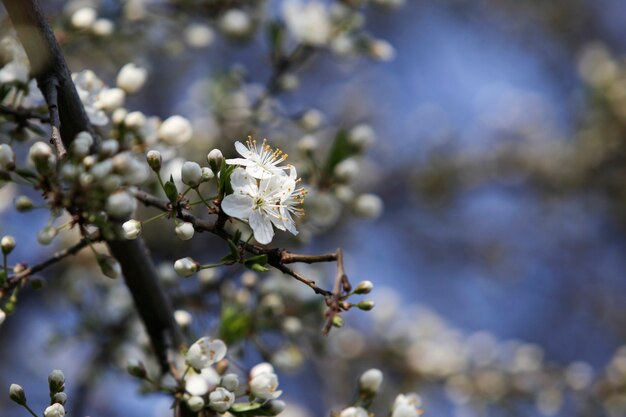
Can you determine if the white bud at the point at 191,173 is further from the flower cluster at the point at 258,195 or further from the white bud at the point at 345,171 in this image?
the white bud at the point at 345,171

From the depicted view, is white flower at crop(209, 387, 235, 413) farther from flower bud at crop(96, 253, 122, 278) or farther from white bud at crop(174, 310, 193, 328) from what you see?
white bud at crop(174, 310, 193, 328)

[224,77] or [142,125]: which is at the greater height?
[224,77]

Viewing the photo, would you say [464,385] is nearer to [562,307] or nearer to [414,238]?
[414,238]

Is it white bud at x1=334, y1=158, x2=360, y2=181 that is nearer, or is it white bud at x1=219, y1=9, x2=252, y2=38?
white bud at x1=334, y1=158, x2=360, y2=181

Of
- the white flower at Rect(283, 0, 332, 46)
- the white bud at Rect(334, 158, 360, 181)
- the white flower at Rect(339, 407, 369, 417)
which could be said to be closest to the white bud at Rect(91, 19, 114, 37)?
the white flower at Rect(283, 0, 332, 46)

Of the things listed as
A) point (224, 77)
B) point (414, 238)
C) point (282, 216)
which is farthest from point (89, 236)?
point (414, 238)
